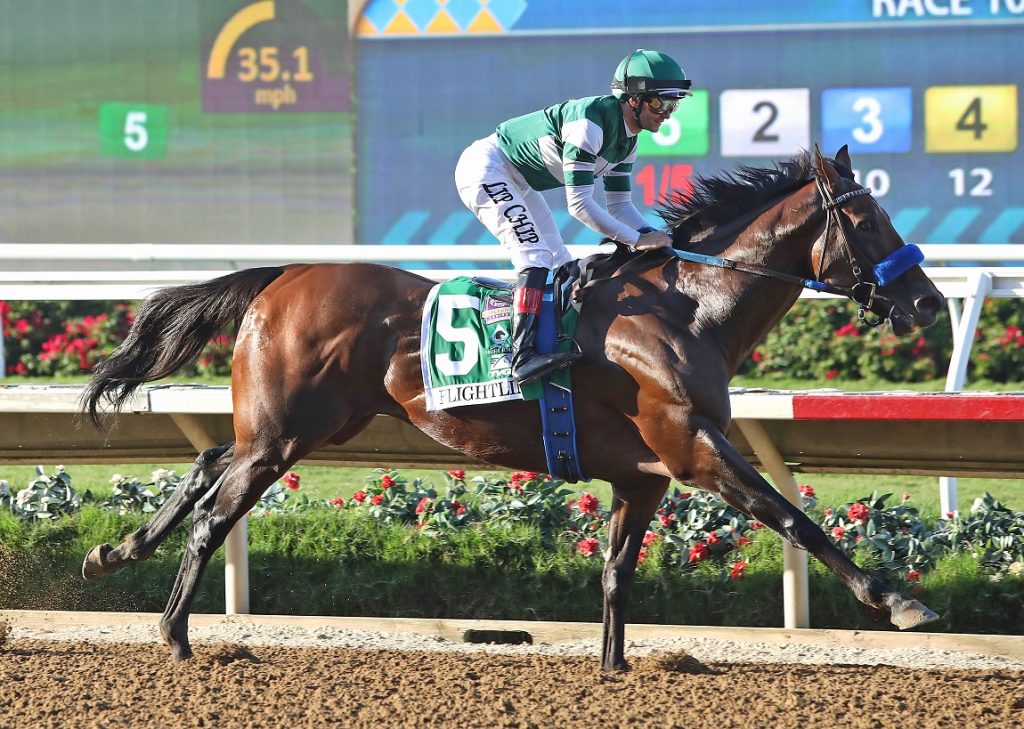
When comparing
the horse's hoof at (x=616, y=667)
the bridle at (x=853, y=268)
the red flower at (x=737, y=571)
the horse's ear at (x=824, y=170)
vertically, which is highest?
the horse's ear at (x=824, y=170)

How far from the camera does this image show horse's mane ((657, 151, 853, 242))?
417cm

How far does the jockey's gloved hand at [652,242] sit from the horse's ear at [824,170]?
19.0 inches

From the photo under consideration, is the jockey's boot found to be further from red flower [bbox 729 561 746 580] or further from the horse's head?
red flower [bbox 729 561 746 580]

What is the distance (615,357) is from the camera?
4.05 metres

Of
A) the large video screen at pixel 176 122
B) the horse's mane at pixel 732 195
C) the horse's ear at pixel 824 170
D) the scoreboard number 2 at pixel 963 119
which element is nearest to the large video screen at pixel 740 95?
the scoreboard number 2 at pixel 963 119

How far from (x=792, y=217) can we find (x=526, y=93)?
178 inches

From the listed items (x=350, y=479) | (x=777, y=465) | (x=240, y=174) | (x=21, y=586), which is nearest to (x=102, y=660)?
(x=21, y=586)

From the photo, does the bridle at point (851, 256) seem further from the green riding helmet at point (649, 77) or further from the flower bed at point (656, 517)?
the flower bed at point (656, 517)

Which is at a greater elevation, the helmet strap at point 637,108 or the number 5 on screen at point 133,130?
the number 5 on screen at point 133,130

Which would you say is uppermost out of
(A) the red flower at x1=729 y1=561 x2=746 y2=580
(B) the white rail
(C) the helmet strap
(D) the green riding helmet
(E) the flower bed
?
(D) the green riding helmet

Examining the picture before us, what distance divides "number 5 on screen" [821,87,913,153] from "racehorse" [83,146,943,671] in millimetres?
3934

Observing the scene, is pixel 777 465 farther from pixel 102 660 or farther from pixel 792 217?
pixel 102 660

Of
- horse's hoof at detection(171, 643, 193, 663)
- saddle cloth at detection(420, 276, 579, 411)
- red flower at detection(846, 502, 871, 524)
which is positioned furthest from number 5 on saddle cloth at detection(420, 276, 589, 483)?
red flower at detection(846, 502, 871, 524)

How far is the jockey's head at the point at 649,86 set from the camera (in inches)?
159
